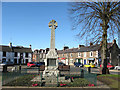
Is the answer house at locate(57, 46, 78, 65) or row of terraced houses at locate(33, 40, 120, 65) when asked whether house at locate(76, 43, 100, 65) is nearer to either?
row of terraced houses at locate(33, 40, 120, 65)

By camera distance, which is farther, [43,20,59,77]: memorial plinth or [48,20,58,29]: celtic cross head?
[48,20,58,29]: celtic cross head

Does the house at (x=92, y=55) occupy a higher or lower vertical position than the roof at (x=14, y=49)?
lower

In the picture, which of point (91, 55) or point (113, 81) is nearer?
point (113, 81)

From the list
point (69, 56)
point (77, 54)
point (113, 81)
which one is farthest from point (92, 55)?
point (113, 81)

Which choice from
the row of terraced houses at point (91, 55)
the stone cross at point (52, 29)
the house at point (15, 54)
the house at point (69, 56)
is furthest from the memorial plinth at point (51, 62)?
the house at point (15, 54)

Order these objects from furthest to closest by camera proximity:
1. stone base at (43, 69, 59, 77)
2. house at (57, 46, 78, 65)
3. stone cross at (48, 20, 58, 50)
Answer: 1. house at (57, 46, 78, 65)
2. stone cross at (48, 20, 58, 50)
3. stone base at (43, 69, 59, 77)

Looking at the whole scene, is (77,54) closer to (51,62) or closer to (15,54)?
(15,54)

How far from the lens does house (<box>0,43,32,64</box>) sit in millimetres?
52869

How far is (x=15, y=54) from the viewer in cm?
5688

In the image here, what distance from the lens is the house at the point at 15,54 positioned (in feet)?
173

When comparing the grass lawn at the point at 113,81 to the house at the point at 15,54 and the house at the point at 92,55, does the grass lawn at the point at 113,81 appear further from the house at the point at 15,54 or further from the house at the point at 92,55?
the house at the point at 15,54

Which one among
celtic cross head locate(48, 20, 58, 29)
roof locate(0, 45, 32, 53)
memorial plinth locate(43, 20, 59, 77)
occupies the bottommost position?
memorial plinth locate(43, 20, 59, 77)

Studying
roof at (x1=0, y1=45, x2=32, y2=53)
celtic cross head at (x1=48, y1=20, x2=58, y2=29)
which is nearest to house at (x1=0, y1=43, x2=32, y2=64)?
roof at (x1=0, y1=45, x2=32, y2=53)

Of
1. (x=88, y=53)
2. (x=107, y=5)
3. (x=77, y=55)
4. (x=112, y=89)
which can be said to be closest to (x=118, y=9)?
(x=107, y=5)
